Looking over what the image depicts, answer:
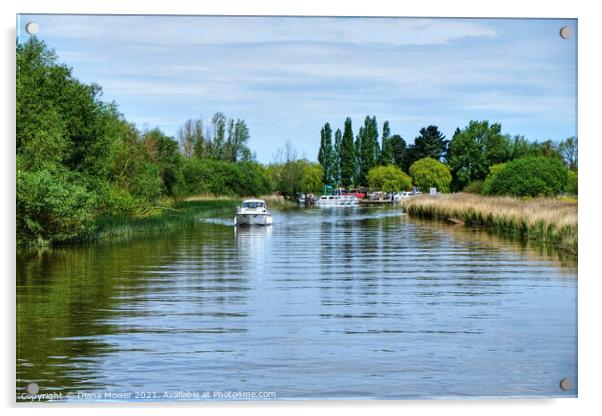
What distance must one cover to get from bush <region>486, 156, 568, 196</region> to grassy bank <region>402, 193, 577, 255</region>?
0.68ft

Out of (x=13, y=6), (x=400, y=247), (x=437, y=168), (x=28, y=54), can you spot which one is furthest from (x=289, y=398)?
(x=400, y=247)

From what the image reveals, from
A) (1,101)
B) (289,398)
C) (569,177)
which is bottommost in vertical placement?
(289,398)

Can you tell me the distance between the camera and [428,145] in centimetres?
1165

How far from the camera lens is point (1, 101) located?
837cm

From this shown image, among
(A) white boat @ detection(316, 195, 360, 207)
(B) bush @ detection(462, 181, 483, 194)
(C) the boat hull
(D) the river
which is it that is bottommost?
(D) the river

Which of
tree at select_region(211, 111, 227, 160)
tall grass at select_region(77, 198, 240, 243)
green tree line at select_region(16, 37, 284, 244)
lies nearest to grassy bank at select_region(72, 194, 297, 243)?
tall grass at select_region(77, 198, 240, 243)

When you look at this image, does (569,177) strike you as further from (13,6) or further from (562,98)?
(13,6)

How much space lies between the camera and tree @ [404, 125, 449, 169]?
1123 centimetres

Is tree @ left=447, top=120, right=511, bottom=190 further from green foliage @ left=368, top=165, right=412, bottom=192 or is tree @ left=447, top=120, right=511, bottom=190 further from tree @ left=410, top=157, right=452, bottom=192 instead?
green foliage @ left=368, top=165, right=412, bottom=192

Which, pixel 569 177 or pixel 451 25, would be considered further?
pixel 569 177

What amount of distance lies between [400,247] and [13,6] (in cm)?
1364

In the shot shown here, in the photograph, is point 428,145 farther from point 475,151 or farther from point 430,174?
point 430,174
